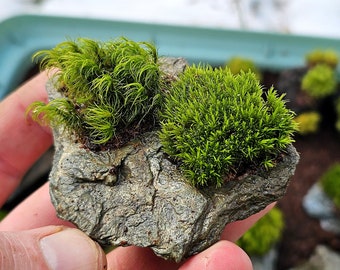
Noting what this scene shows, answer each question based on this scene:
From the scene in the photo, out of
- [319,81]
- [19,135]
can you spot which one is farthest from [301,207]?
[19,135]

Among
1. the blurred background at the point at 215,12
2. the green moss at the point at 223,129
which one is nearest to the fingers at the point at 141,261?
the green moss at the point at 223,129

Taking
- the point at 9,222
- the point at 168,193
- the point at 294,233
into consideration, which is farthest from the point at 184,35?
the point at 168,193

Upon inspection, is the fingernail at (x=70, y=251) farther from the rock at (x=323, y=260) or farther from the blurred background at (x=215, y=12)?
the blurred background at (x=215, y=12)

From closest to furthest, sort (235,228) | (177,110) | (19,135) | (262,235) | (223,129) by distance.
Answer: (223,129)
(177,110)
(235,228)
(19,135)
(262,235)

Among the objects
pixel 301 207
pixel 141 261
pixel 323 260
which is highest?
pixel 141 261

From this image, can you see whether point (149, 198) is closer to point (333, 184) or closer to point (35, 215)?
point (35, 215)

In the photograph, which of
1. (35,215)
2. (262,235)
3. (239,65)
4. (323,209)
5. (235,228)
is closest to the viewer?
(235,228)

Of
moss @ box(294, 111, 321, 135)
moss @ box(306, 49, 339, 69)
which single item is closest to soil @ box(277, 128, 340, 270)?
moss @ box(294, 111, 321, 135)
